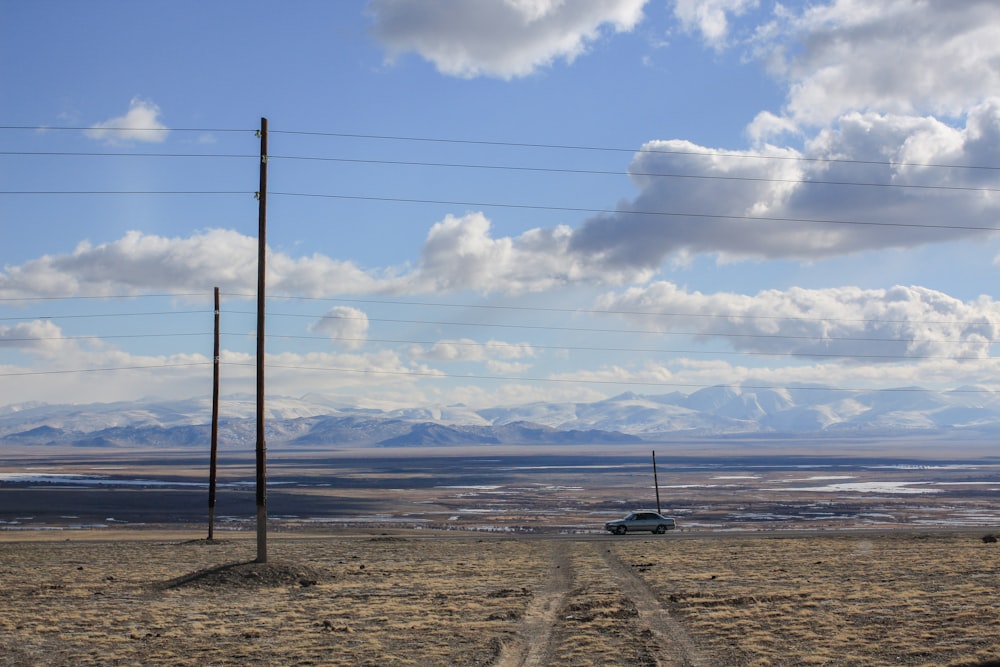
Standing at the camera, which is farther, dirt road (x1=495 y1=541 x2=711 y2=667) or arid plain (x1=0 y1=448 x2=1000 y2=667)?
arid plain (x1=0 y1=448 x2=1000 y2=667)

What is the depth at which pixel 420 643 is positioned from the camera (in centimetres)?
1955

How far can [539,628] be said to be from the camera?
2111cm

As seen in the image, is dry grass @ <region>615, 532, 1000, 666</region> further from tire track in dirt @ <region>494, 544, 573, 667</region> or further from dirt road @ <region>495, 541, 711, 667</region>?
tire track in dirt @ <region>494, 544, 573, 667</region>

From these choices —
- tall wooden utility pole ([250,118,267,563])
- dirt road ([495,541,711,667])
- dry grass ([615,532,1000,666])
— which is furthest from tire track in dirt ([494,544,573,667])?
tall wooden utility pole ([250,118,267,563])

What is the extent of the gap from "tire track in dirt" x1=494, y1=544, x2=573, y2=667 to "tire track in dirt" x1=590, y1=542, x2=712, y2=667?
194 centimetres

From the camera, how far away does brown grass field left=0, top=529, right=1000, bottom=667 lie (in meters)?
18.2

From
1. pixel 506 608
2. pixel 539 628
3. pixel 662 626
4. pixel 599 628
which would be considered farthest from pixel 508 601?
pixel 662 626

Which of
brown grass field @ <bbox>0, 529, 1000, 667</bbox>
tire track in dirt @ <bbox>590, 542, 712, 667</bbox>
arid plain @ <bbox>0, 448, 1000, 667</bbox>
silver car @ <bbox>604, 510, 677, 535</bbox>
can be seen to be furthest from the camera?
silver car @ <bbox>604, 510, 677, 535</bbox>

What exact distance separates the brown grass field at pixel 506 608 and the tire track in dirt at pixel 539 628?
0.24ft

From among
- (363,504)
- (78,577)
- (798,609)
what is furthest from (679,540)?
(363,504)

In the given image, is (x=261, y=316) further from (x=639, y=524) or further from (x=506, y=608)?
(x=639, y=524)

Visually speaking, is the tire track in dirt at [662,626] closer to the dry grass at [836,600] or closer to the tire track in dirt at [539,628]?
the dry grass at [836,600]

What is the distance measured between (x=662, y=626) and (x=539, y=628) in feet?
9.22

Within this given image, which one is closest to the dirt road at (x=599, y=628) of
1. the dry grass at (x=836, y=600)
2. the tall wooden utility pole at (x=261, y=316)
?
the dry grass at (x=836, y=600)
